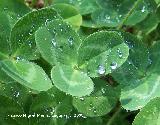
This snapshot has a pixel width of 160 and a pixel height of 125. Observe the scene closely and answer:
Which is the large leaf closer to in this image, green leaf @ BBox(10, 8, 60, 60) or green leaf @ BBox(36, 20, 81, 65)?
green leaf @ BBox(10, 8, 60, 60)

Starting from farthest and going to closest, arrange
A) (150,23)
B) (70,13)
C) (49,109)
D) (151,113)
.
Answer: (150,23) → (70,13) → (49,109) → (151,113)

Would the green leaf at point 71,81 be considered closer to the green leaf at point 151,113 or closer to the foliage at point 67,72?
the foliage at point 67,72

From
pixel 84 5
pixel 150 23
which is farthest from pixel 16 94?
pixel 150 23

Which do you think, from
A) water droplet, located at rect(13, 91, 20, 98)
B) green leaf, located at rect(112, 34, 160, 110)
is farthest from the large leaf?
green leaf, located at rect(112, 34, 160, 110)

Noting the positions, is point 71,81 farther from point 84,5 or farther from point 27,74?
point 84,5

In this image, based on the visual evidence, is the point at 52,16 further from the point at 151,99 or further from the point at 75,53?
the point at 151,99

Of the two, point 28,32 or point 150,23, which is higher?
point 28,32

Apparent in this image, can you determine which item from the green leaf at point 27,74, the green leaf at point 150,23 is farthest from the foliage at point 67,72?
the green leaf at point 150,23
